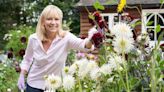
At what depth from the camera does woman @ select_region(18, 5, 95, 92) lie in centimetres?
384

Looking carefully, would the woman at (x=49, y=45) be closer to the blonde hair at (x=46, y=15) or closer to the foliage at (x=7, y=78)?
the blonde hair at (x=46, y=15)

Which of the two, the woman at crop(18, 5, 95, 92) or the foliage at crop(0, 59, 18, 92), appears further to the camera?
the foliage at crop(0, 59, 18, 92)

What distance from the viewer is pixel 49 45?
13.2ft

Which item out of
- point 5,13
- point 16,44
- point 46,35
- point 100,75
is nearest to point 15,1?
point 5,13

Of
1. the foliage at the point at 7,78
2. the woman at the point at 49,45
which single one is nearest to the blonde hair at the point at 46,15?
the woman at the point at 49,45

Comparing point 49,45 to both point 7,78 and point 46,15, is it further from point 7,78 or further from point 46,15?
point 7,78

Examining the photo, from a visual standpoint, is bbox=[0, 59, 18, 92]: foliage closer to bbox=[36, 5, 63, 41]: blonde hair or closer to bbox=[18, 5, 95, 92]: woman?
bbox=[18, 5, 95, 92]: woman

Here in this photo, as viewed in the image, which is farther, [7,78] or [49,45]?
[7,78]

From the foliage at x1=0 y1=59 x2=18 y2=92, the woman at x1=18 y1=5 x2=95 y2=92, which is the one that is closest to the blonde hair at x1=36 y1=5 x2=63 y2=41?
the woman at x1=18 y1=5 x2=95 y2=92

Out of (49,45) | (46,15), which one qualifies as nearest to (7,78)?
(49,45)

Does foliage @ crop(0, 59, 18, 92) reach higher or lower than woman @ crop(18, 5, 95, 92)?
lower

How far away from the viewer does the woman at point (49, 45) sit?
3.84 meters

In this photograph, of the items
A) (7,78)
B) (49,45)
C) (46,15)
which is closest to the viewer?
(46,15)

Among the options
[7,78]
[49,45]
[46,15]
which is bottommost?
[7,78]
